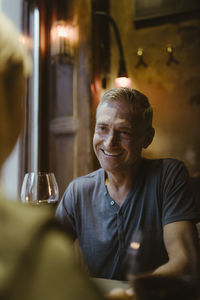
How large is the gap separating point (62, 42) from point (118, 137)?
1973 millimetres

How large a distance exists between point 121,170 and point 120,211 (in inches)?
8.5

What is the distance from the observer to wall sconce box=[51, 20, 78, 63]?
323cm

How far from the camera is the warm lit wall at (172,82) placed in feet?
11.9

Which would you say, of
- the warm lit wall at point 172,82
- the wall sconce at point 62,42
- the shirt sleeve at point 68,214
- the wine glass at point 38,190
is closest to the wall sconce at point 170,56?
the warm lit wall at point 172,82

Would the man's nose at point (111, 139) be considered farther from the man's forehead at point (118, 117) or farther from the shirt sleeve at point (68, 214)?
→ the shirt sleeve at point (68, 214)

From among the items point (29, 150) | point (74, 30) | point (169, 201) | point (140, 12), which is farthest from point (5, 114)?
point (140, 12)

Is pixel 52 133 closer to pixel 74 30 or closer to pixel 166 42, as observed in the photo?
pixel 74 30

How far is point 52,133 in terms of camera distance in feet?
11.0

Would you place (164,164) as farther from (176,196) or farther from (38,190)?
(38,190)

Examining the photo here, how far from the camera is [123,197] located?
156cm

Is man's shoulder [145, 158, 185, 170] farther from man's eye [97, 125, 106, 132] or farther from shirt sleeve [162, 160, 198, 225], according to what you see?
man's eye [97, 125, 106, 132]

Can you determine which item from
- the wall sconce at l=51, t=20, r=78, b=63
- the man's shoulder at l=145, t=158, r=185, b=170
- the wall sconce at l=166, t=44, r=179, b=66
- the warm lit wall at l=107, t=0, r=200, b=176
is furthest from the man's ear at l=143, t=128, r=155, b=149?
the wall sconce at l=166, t=44, r=179, b=66

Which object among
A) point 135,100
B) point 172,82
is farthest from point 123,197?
point 172,82

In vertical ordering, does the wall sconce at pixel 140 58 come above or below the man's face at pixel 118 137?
above
